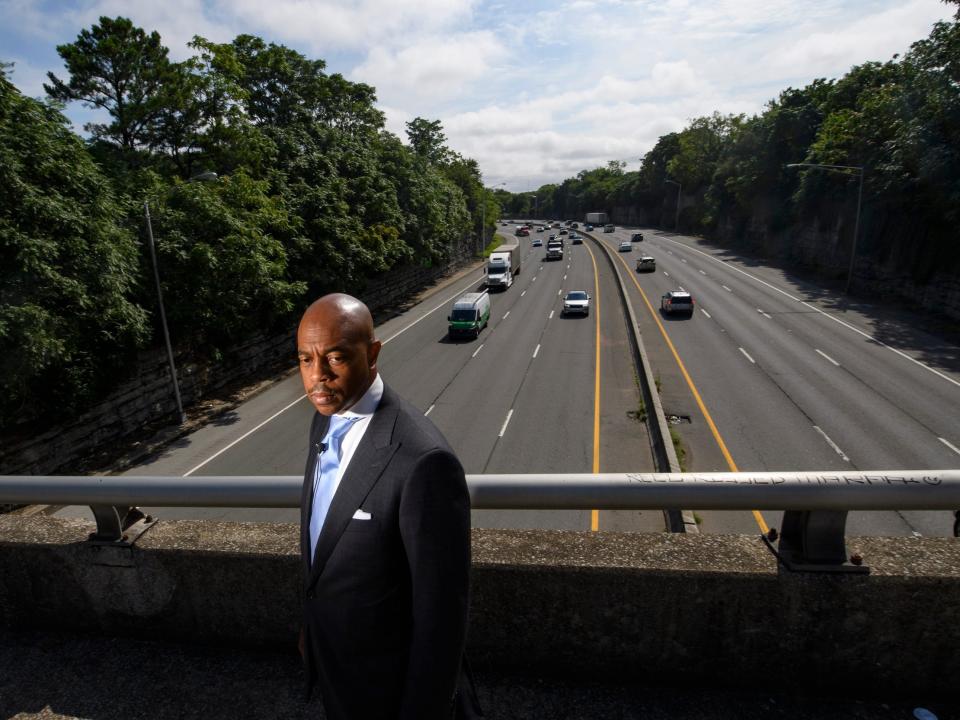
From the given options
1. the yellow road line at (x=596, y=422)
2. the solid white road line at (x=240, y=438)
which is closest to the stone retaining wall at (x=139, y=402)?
the solid white road line at (x=240, y=438)

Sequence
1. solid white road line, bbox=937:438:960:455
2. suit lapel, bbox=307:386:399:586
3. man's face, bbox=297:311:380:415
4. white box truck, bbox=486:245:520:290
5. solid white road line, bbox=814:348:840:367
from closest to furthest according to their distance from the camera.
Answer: suit lapel, bbox=307:386:399:586, man's face, bbox=297:311:380:415, solid white road line, bbox=937:438:960:455, solid white road line, bbox=814:348:840:367, white box truck, bbox=486:245:520:290

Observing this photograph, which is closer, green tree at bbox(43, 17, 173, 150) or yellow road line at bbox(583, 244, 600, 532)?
yellow road line at bbox(583, 244, 600, 532)

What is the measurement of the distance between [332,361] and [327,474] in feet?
1.23

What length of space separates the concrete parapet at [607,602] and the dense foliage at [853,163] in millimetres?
33936

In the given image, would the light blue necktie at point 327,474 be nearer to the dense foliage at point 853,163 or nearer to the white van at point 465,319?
the white van at point 465,319

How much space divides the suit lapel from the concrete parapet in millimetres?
957

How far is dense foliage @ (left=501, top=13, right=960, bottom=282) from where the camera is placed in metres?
29.4

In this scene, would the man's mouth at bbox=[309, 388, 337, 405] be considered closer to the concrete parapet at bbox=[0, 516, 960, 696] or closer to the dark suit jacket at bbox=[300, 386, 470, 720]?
the dark suit jacket at bbox=[300, 386, 470, 720]

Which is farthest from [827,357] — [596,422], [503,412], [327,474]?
Answer: [327,474]

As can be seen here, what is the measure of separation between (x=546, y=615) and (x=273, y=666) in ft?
4.37

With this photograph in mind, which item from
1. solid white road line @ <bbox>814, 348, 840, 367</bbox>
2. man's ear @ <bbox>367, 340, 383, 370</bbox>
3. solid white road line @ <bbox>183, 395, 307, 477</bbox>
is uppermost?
man's ear @ <bbox>367, 340, 383, 370</bbox>

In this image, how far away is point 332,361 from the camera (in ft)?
5.87

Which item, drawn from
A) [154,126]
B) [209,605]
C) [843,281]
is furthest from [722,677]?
[843,281]

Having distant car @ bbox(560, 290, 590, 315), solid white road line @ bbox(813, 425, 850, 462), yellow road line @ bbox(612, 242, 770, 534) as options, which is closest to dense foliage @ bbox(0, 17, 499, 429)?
distant car @ bbox(560, 290, 590, 315)
